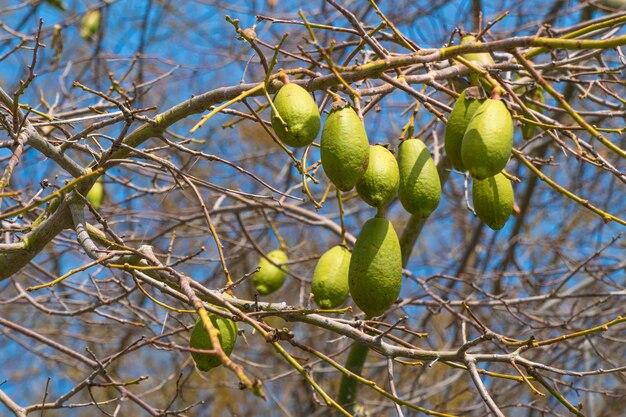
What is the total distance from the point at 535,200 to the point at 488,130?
5.17 meters

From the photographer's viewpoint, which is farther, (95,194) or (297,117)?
(95,194)

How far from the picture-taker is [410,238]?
377 cm

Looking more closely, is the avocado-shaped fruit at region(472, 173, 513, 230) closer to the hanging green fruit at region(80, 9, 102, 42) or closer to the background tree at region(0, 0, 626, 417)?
the background tree at region(0, 0, 626, 417)

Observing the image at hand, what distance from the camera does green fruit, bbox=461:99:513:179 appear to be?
171 centimetres

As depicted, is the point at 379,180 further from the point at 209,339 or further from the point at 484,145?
the point at 209,339

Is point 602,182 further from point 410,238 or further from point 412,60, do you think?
point 412,60

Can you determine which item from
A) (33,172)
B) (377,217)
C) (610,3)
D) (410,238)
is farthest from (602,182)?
(377,217)

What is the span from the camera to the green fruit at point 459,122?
188 cm

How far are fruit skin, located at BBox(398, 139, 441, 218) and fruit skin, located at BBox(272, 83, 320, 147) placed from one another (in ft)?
0.82

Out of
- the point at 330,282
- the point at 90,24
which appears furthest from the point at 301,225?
the point at 330,282

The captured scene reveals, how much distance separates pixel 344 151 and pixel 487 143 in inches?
11.6

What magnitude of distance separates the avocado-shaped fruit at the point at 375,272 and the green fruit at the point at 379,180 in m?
0.09

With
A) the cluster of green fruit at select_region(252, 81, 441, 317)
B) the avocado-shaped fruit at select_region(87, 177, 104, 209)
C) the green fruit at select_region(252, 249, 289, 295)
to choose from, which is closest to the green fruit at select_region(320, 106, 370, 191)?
the cluster of green fruit at select_region(252, 81, 441, 317)

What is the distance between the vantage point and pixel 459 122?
190cm
